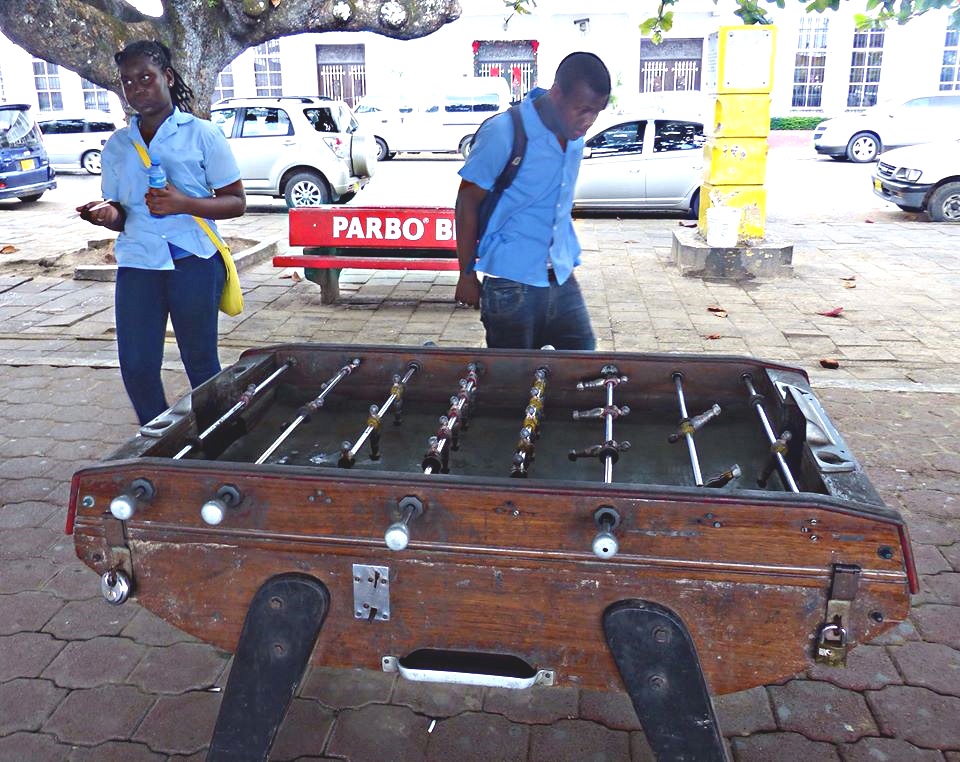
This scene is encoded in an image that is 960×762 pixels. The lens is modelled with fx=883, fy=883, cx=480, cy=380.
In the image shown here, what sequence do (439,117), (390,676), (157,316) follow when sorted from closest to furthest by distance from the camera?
(390,676) < (157,316) < (439,117)

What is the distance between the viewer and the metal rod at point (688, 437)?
212cm

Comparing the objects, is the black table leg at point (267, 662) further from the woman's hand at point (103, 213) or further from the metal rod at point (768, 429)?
the woman's hand at point (103, 213)

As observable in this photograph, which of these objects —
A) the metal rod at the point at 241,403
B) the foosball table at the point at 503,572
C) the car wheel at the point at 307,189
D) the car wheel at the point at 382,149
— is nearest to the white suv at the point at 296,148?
the car wheel at the point at 307,189

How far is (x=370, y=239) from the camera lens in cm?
750

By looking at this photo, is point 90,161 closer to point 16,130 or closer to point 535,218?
point 16,130

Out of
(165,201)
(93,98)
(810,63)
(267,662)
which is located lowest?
(267,662)

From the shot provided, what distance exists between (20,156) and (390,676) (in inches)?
557

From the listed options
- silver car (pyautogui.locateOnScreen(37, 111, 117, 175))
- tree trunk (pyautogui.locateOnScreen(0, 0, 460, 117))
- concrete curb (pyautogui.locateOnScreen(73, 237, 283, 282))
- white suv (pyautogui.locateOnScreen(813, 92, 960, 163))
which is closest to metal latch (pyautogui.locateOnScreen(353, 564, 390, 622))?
tree trunk (pyautogui.locateOnScreen(0, 0, 460, 117))

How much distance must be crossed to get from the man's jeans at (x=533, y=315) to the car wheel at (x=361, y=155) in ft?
33.5

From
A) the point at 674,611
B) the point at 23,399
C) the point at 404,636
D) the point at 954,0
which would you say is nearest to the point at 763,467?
the point at 674,611

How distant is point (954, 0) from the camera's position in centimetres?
365

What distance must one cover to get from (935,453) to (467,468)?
3.11 m

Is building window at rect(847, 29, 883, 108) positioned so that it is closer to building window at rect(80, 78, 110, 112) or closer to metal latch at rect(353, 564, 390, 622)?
building window at rect(80, 78, 110, 112)

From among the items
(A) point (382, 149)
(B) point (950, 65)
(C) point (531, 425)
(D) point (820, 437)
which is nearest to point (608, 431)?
(C) point (531, 425)
